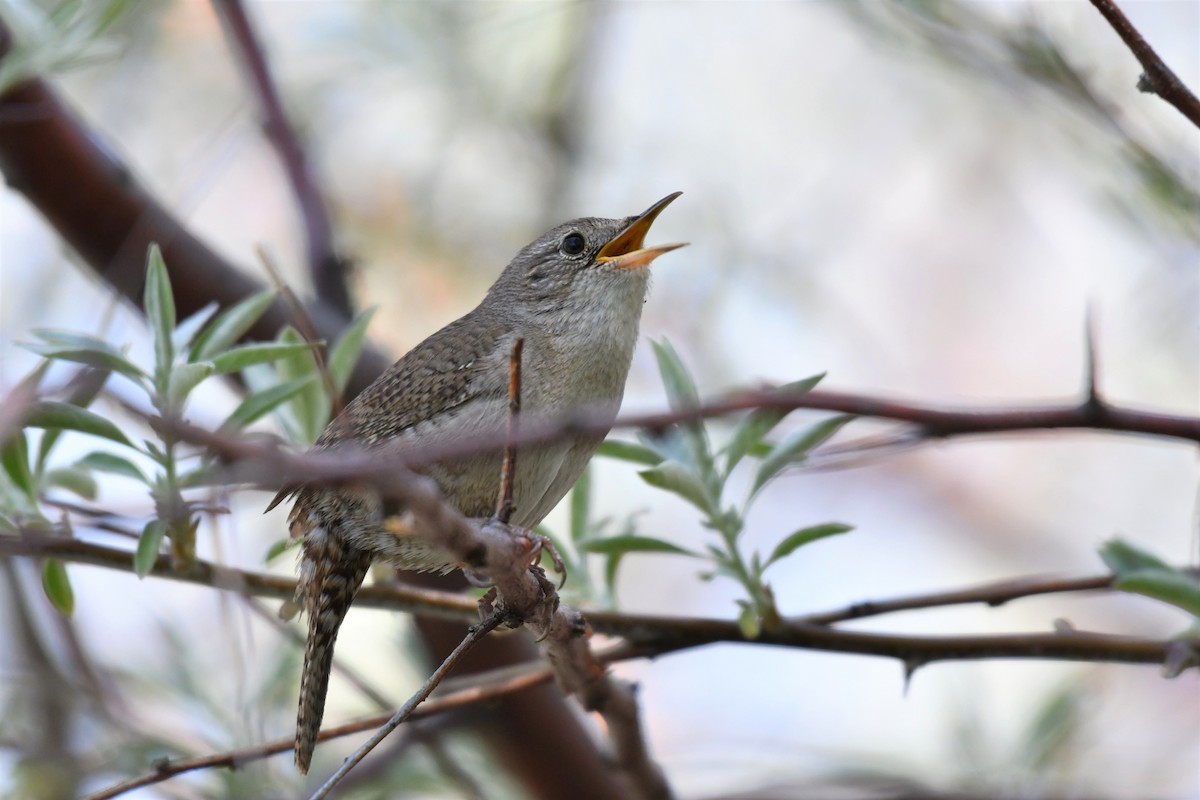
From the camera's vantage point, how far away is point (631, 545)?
235 cm

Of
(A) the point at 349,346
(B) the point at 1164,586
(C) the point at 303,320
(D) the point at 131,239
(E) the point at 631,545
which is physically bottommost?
(B) the point at 1164,586

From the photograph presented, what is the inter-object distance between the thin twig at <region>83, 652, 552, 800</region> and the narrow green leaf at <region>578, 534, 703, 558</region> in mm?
242

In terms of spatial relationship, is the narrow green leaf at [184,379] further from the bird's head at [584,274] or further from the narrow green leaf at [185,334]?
the bird's head at [584,274]

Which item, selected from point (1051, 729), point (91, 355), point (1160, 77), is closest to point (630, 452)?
point (91, 355)

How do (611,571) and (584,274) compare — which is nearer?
(611,571)

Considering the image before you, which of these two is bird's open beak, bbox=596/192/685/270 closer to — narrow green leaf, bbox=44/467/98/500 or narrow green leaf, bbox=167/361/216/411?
narrow green leaf, bbox=167/361/216/411

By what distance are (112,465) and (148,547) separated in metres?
0.24

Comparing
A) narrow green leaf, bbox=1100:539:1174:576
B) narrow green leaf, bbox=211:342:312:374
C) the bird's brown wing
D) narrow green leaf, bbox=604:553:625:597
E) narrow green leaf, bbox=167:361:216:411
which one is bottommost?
narrow green leaf, bbox=1100:539:1174:576

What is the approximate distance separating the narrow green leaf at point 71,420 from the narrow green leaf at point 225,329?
238mm

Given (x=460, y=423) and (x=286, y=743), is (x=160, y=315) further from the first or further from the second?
(x=286, y=743)

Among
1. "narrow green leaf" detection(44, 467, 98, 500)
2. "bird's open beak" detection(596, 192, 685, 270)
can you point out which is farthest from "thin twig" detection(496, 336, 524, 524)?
"bird's open beak" detection(596, 192, 685, 270)

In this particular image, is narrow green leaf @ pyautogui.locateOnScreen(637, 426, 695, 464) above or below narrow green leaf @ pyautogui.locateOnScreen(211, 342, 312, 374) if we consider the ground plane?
below

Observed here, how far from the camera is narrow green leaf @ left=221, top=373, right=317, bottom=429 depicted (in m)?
2.23

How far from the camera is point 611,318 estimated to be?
2686 mm
